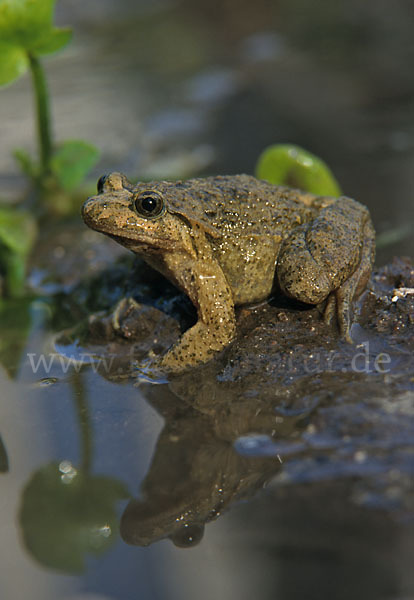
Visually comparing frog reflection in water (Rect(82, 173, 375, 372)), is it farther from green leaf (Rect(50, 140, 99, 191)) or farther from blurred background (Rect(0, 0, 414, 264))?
green leaf (Rect(50, 140, 99, 191))

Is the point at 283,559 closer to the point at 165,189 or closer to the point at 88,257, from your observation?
the point at 165,189

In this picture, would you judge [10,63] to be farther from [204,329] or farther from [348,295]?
[348,295]

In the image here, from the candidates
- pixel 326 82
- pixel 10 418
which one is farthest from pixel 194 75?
pixel 10 418

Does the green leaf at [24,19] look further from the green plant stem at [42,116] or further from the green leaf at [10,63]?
the green plant stem at [42,116]

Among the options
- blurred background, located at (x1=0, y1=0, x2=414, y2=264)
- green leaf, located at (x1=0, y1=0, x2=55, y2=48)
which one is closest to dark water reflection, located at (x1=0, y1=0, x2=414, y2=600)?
blurred background, located at (x1=0, y1=0, x2=414, y2=264)

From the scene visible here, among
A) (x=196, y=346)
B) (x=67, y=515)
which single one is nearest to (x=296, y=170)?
(x=196, y=346)
